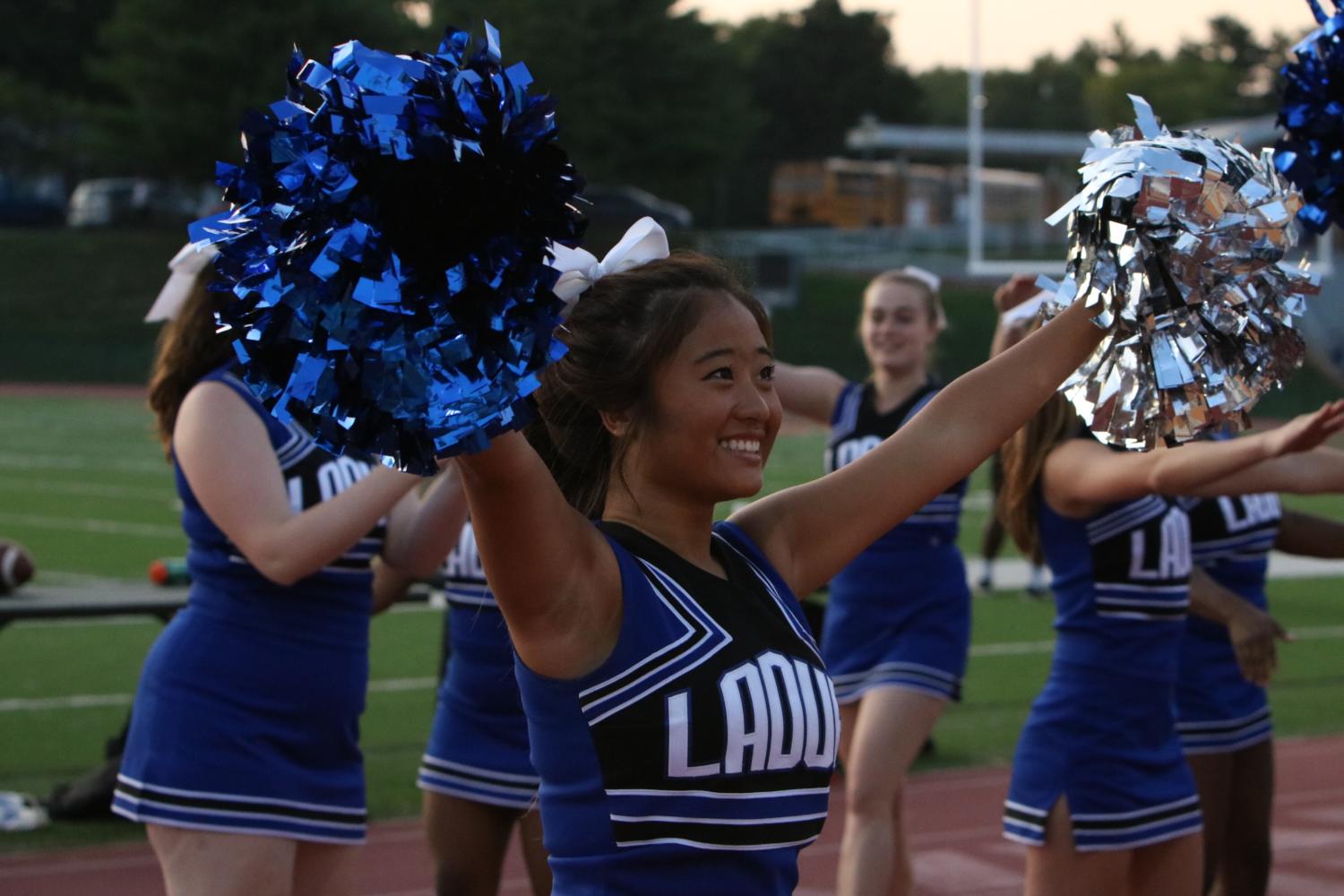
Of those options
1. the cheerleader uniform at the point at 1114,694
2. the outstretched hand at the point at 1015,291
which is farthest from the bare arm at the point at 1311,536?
the outstretched hand at the point at 1015,291

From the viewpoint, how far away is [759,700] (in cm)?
197

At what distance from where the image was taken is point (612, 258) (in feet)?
7.57

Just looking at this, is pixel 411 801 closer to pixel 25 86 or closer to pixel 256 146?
pixel 256 146

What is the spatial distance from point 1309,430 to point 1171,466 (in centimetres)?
43

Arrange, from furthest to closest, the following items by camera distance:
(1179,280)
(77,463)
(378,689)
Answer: (77,463) < (378,689) < (1179,280)

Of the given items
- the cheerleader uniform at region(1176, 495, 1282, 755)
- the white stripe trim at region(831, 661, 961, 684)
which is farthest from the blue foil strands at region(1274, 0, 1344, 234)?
the white stripe trim at region(831, 661, 961, 684)

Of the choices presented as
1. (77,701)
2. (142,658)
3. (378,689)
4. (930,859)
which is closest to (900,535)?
(930,859)

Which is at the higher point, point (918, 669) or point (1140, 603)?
point (1140, 603)

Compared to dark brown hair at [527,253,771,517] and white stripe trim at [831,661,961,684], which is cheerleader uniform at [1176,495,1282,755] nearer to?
white stripe trim at [831,661,961,684]

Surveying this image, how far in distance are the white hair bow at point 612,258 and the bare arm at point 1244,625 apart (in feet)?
6.67

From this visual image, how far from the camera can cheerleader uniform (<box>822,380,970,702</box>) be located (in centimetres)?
486

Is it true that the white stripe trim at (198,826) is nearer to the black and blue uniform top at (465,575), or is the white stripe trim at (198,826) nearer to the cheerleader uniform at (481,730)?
the cheerleader uniform at (481,730)

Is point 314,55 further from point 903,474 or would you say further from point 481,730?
point 903,474

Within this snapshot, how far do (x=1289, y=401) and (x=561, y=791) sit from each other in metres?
26.1
